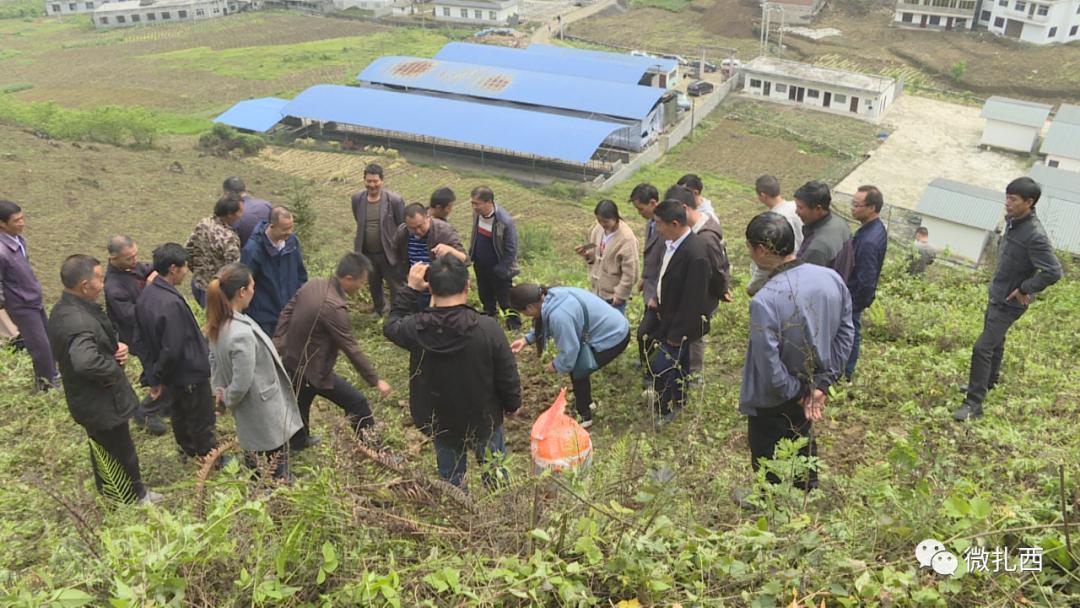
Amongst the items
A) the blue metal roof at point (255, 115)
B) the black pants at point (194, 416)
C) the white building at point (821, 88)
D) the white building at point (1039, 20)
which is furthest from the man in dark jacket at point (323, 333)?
the white building at point (1039, 20)

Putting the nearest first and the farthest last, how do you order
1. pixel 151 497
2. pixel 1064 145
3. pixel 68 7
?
pixel 151 497 < pixel 1064 145 < pixel 68 7

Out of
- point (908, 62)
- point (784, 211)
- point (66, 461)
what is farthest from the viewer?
point (908, 62)

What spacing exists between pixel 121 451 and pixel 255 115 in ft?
98.5

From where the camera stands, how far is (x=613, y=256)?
6.34 meters

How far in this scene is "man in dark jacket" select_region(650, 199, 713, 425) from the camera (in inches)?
202

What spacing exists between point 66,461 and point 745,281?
7348 millimetres

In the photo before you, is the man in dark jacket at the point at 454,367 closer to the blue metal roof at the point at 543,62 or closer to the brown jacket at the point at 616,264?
the brown jacket at the point at 616,264

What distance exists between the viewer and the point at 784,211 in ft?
19.7

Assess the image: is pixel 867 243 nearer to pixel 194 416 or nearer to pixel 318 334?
pixel 318 334

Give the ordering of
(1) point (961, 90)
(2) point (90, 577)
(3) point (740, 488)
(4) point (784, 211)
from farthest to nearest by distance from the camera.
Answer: (1) point (961, 90) → (4) point (784, 211) → (3) point (740, 488) → (2) point (90, 577)

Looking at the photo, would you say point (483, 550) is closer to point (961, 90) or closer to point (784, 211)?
point (784, 211)

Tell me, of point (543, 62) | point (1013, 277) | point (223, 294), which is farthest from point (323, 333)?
point (543, 62)

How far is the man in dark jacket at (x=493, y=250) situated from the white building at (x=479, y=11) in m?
47.0

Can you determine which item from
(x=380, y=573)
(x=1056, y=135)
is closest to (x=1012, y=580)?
(x=380, y=573)
